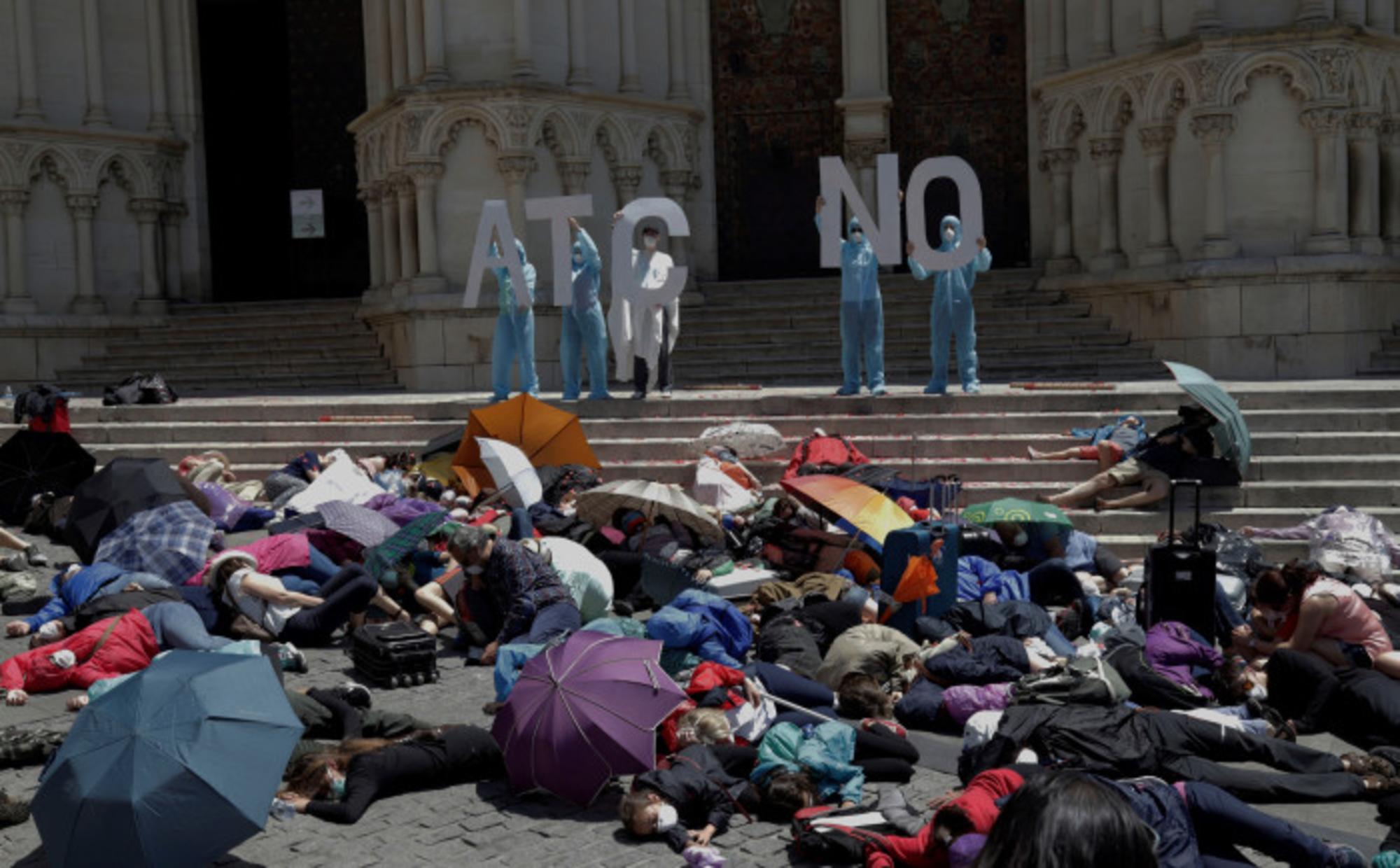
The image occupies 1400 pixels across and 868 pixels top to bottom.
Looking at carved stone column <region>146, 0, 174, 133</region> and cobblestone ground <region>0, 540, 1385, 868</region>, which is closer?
cobblestone ground <region>0, 540, 1385, 868</region>

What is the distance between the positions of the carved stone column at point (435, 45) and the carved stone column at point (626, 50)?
7.88 ft

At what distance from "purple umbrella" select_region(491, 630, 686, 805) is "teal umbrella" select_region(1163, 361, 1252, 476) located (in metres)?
5.67

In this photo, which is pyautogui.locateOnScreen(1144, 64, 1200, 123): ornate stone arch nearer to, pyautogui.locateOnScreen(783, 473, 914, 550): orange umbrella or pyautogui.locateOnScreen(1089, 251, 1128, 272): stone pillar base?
pyautogui.locateOnScreen(1089, 251, 1128, 272): stone pillar base

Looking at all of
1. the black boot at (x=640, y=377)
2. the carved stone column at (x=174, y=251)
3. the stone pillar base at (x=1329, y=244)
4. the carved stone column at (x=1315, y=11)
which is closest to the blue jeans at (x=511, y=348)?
the black boot at (x=640, y=377)

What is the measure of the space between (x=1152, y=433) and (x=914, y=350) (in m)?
5.44

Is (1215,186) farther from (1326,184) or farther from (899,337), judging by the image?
(899,337)

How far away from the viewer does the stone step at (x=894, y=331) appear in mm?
18125

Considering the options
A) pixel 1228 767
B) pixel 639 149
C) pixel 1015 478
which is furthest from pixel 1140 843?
pixel 639 149

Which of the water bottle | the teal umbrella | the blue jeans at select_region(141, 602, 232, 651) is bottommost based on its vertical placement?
the water bottle

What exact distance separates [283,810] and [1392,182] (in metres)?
14.9

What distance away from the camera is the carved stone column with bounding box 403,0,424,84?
1866 centimetres

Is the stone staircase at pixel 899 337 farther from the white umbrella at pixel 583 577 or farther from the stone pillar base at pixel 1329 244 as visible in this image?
the white umbrella at pixel 583 577

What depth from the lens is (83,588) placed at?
387 inches

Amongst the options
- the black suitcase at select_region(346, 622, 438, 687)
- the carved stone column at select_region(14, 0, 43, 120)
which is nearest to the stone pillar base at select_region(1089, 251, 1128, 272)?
the black suitcase at select_region(346, 622, 438, 687)
